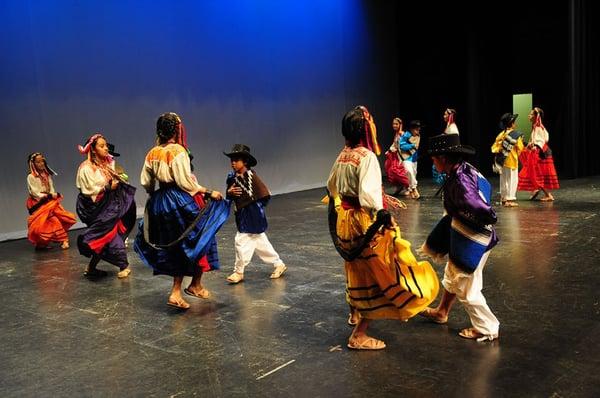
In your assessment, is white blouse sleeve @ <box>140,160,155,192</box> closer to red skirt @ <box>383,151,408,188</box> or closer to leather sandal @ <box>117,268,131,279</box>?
leather sandal @ <box>117,268,131,279</box>

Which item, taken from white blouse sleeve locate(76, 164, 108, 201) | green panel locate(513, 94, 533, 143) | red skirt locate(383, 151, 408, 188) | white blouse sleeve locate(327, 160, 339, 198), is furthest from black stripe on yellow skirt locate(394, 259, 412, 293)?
green panel locate(513, 94, 533, 143)

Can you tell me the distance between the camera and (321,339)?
3662 millimetres

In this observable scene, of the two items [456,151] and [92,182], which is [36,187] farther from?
[456,151]

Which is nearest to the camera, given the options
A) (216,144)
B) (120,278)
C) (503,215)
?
(120,278)

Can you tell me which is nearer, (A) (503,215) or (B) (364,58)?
(A) (503,215)

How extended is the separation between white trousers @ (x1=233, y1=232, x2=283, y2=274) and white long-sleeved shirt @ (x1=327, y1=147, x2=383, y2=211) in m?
1.76

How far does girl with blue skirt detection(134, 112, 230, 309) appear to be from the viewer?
420cm

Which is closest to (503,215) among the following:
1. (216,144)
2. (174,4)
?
(216,144)

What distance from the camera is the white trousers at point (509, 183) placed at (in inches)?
338

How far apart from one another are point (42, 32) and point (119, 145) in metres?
1.90

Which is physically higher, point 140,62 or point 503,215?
point 140,62

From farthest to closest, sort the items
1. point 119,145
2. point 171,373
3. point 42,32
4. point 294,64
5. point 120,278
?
1. point 294,64
2. point 119,145
3. point 42,32
4. point 120,278
5. point 171,373

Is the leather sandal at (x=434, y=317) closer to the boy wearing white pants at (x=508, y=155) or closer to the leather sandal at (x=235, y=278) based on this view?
the leather sandal at (x=235, y=278)

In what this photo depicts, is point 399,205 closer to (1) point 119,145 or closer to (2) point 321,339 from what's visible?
(2) point 321,339
